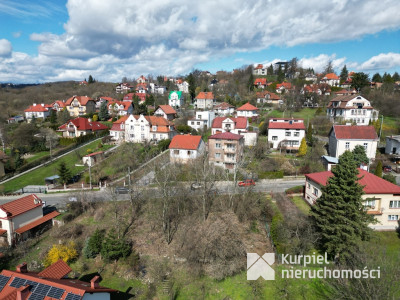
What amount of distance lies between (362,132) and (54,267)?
44131 millimetres

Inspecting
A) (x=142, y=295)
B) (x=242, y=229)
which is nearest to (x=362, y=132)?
(x=242, y=229)

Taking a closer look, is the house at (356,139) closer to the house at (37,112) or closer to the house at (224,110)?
the house at (224,110)

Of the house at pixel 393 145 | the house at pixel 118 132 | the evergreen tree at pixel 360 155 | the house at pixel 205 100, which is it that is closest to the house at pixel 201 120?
the house at pixel 118 132

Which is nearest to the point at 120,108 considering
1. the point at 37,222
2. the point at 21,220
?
the point at 37,222

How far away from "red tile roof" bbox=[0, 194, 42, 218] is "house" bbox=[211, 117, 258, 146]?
33.6m

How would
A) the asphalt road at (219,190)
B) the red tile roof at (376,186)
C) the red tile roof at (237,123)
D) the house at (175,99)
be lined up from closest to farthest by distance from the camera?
the red tile roof at (376,186) → the asphalt road at (219,190) → the red tile roof at (237,123) → the house at (175,99)

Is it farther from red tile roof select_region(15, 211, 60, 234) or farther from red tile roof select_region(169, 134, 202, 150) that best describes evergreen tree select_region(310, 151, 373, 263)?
red tile roof select_region(15, 211, 60, 234)

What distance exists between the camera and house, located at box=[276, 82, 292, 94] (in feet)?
296

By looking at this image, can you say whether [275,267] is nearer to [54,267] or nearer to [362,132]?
[54,267]

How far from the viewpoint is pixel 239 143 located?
41938mm

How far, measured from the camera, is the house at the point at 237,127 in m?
49.1

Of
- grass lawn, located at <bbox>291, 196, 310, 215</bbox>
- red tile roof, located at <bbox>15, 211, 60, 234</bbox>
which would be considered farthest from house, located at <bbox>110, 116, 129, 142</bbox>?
grass lawn, located at <bbox>291, 196, 310, 215</bbox>

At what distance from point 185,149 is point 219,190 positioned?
40.6ft

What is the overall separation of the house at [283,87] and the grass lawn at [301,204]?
65.8 metres
